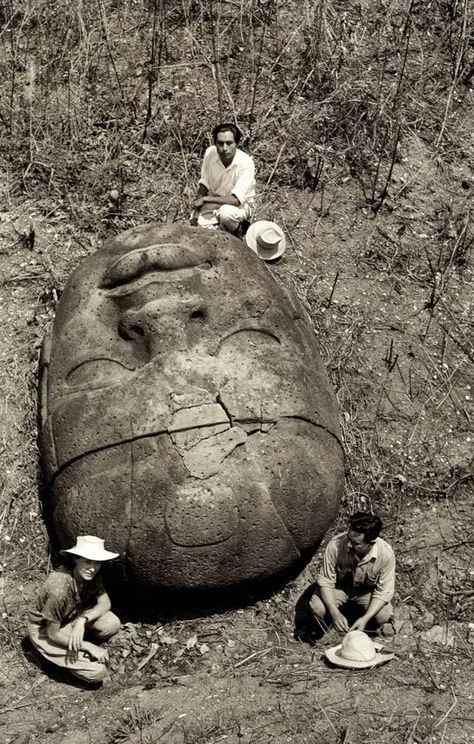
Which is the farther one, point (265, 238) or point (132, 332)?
point (265, 238)

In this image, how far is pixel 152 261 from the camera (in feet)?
19.2

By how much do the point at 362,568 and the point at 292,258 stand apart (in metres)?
2.55

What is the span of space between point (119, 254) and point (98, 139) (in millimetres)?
2272

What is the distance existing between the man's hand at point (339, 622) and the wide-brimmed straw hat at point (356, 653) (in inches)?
4.9

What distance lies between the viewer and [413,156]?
8.41m

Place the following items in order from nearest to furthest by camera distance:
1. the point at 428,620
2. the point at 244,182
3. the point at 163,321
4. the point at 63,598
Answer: the point at 63,598, the point at 163,321, the point at 428,620, the point at 244,182

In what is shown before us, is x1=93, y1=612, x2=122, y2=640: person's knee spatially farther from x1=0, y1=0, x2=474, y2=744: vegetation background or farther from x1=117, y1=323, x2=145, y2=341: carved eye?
x1=117, y1=323, x2=145, y2=341: carved eye

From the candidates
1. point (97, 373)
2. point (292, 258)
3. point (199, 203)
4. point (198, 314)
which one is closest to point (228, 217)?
point (199, 203)

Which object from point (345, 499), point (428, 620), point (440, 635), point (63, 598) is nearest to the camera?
point (63, 598)

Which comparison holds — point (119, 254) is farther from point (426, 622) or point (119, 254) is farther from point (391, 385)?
point (426, 622)

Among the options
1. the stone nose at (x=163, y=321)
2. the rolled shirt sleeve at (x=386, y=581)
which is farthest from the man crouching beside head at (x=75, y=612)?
the rolled shirt sleeve at (x=386, y=581)

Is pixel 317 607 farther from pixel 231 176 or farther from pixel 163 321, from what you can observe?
pixel 231 176

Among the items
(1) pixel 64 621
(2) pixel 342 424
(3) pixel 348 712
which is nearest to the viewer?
(3) pixel 348 712

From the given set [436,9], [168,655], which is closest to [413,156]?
[436,9]
